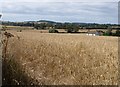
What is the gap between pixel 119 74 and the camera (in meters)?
7.60

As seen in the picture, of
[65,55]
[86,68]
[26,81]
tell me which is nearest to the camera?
[26,81]

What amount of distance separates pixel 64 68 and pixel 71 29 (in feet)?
240

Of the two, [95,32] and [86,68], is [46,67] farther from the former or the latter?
[95,32]

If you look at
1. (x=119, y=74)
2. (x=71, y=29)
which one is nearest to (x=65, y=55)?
(x=119, y=74)

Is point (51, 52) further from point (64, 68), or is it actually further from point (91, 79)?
point (91, 79)

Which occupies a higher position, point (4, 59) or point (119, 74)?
point (4, 59)

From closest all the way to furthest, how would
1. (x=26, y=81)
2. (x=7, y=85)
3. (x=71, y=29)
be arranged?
(x=7, y=85), (x=26, y=81), (x=71, y=29)

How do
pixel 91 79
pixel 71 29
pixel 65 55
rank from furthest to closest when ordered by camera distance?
1. pixel 71 29
2. pixel 65 55
3. pixel 91 79

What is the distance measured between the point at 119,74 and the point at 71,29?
75.0 m

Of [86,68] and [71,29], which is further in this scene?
[71,29]

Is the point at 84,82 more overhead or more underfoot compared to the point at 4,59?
more underfoot

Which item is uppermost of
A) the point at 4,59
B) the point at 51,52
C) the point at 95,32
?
the point at 4,59

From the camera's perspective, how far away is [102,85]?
6.52m

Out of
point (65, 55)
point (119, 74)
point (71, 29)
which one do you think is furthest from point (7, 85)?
point (71, 29)
